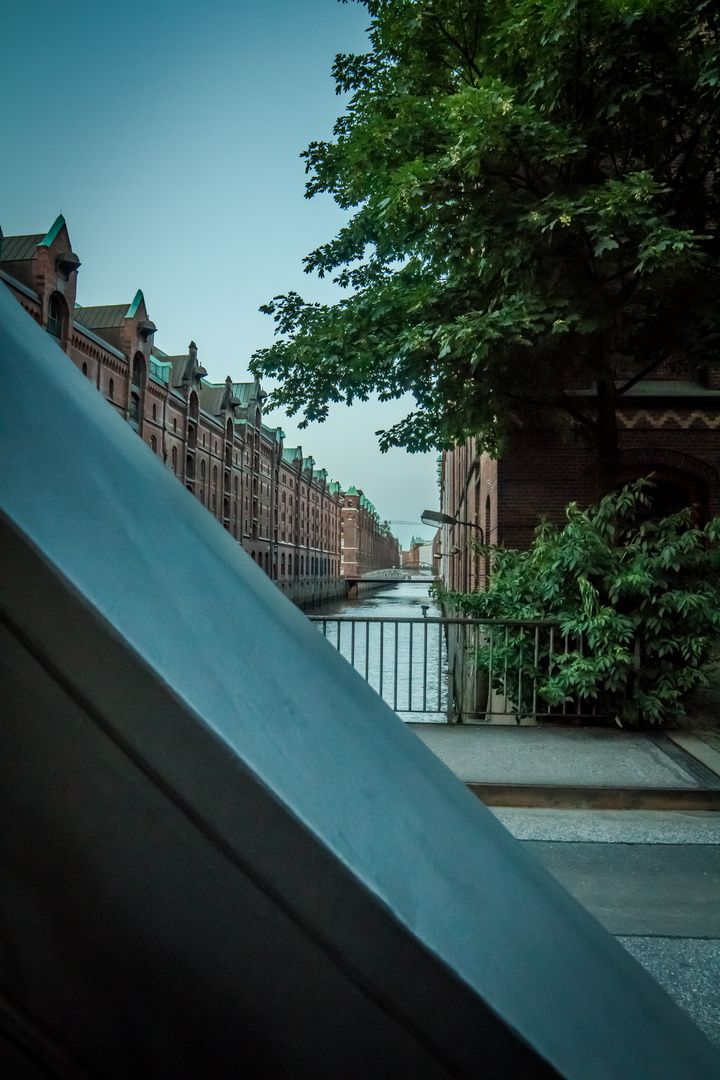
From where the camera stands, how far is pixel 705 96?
7312 millimetres

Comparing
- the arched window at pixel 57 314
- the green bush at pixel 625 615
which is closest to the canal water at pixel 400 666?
the green bush at pixel 625 615

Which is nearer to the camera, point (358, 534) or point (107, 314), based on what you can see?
point (107, 314)

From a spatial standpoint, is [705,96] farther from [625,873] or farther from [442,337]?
[625,873]

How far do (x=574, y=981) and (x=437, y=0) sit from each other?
1095 cm

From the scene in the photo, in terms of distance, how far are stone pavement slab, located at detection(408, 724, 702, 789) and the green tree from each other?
13.9ft

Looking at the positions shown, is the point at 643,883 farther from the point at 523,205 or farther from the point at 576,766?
the point at 523,205

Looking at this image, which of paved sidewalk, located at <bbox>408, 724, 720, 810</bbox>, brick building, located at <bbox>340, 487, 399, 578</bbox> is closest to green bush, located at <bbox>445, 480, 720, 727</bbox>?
paved sidewalk, located at <bbox>408, 724, 720, 810</bbox>

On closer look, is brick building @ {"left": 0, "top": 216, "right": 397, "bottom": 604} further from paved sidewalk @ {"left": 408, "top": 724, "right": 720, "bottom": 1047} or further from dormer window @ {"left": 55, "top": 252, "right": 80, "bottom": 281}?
paved sidewalk @ {"left": 408, "top": 724, "right": 720, "bottom": 1047}

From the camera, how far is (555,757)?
19.7 feet

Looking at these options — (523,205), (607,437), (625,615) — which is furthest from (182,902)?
(607,437)

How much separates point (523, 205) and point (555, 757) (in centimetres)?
590

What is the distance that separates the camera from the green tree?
713 cm

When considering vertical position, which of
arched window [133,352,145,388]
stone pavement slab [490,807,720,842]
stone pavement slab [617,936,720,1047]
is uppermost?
arched window [133,352,145,388]

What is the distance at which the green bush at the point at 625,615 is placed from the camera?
271 inches
